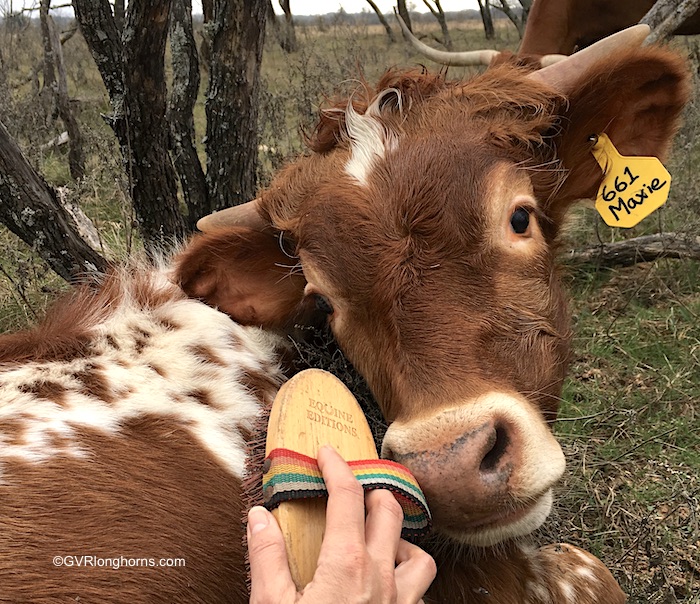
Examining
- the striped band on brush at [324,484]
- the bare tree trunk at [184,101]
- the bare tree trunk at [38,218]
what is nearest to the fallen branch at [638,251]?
the bare tree trunk at [184,101]

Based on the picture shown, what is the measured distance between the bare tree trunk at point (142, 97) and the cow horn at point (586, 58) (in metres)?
1.82

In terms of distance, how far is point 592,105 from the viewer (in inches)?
95.2

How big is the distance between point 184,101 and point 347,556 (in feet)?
10.5

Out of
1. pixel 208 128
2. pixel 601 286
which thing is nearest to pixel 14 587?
pixel 208 128

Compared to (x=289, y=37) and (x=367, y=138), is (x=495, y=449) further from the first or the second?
(x=289, y=37)

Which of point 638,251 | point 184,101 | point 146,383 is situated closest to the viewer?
point 146,383

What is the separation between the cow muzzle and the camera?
1.64 m

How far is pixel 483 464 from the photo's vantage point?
1664 mm

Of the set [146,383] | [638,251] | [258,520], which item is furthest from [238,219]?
[638,251]

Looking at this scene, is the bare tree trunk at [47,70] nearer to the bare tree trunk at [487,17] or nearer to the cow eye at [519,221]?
the cow eye at [519,221]

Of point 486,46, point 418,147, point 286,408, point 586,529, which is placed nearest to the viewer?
point 286,408

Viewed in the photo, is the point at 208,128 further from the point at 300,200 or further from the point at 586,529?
the point at 586,529

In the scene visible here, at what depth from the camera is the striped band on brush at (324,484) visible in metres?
1.43

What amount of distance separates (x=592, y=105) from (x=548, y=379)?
1051mm
